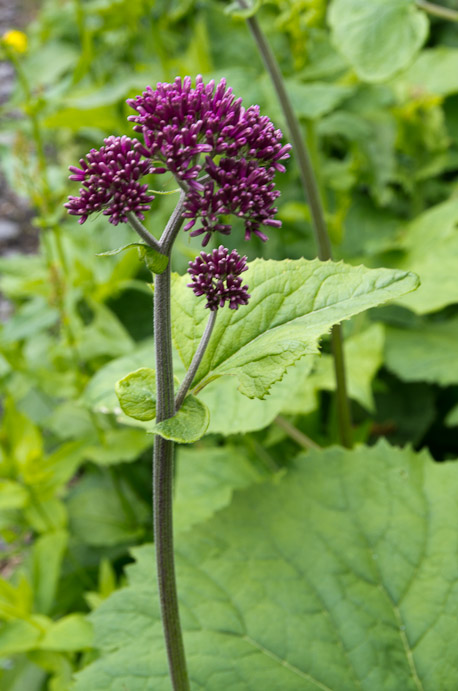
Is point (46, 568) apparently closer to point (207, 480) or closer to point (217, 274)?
point (207, 480)

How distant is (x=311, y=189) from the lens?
A: 6.22ft

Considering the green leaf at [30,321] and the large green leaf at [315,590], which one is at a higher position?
the green leaf at [30,321]

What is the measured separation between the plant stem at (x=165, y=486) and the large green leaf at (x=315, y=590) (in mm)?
326

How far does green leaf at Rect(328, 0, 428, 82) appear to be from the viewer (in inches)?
78.4

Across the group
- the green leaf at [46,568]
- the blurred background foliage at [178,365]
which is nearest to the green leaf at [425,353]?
the blurred background foliage at [178,365]

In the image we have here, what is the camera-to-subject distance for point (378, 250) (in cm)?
276

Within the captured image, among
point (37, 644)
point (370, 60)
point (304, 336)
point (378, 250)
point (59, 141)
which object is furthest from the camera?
point (59, 141)

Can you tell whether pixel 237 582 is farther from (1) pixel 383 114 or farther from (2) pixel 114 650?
(1) pixel 383 114

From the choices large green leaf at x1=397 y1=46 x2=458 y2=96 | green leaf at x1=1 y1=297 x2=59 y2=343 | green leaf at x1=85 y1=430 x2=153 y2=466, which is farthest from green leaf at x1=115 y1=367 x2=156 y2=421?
large green leaf at x1=397 y1=46 x2=458 y2=96

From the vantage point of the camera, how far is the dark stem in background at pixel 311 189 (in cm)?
176

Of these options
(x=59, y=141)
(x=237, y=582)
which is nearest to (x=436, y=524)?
(x=237, y=582)

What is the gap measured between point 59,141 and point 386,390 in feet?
12.2

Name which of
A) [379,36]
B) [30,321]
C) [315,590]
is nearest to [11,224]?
[30,321]

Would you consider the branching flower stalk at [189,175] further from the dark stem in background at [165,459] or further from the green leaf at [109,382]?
the green leaf at [109,382]
